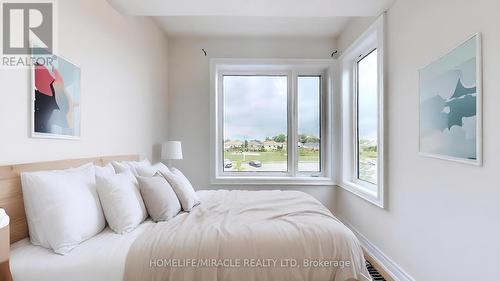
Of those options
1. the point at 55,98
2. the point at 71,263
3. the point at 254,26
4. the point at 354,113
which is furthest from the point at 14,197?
the point at 354,113

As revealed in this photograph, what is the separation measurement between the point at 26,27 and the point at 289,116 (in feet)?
10.4

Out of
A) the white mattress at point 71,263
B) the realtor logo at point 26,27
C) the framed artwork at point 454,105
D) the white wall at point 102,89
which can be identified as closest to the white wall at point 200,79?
the white wall at point 102,89

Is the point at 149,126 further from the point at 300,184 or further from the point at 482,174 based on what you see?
the point at 482,174

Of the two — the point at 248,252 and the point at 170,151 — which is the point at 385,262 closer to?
the point at 248,252

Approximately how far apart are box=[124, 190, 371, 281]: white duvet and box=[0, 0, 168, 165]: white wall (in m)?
0.90

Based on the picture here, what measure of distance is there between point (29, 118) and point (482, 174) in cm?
262

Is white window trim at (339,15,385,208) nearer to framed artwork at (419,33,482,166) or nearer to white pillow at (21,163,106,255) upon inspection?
framed artwork at (419,33,482,166)

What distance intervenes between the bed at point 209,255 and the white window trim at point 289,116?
220 cm

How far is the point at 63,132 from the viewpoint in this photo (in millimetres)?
1812

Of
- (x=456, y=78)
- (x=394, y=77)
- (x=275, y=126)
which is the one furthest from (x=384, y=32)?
(x=275, y=126)

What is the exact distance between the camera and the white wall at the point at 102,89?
4.89ft

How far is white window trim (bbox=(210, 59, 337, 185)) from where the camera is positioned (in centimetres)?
A: 387

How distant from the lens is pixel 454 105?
1673 millimetres

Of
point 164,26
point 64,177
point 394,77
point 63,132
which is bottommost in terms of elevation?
point 64,177
